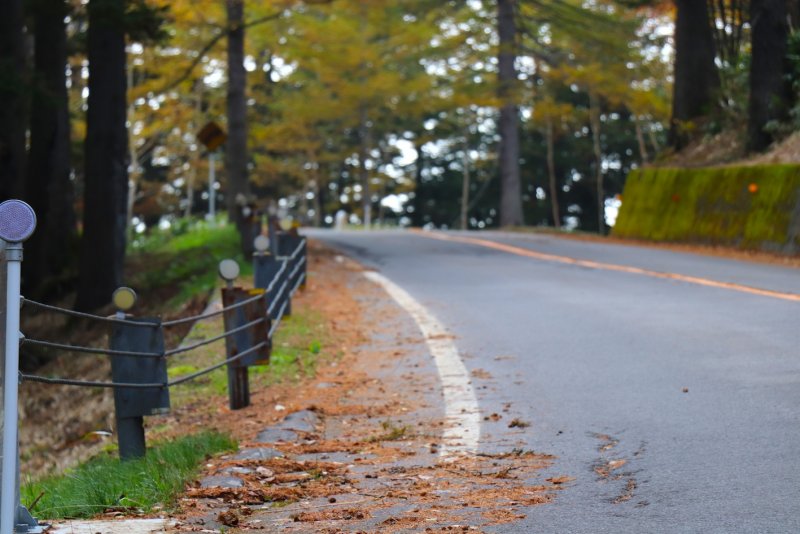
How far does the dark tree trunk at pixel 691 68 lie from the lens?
29562mm

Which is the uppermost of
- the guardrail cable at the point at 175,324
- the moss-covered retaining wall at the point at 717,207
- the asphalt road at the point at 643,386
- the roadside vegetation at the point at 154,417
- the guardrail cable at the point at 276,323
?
the moss-covered retaining wall at the point at 717,207

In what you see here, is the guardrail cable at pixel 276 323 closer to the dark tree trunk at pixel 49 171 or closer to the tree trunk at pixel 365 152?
the dark tree trunk at pixel 49 171

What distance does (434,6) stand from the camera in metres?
43.4

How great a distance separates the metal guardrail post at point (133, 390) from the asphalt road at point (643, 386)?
214 centimetres

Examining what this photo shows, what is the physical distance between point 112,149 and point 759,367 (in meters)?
12.6

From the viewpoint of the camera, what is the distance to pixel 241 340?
9.92 m

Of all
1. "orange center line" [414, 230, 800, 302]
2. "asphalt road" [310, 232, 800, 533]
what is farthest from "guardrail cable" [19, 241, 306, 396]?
"orange center line" [414, 230, 800, 302]

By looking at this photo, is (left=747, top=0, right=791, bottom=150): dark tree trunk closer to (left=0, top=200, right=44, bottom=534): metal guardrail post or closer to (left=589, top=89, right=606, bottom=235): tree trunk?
(left=589, top=89, right=606, bottom=235): tree trunk

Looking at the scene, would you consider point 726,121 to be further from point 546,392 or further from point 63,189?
point 546,392

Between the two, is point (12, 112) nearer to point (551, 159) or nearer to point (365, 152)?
point (365, 152)

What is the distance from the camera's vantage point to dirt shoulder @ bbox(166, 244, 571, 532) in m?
5.67

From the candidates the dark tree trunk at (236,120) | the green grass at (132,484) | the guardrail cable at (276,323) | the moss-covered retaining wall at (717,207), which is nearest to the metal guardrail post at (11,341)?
the green grass at (132,484)

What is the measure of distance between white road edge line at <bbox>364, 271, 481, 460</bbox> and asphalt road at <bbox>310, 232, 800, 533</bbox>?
0.11 meters

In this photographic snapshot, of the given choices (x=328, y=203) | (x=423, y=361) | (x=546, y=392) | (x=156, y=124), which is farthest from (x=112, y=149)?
(x=328, y=203)
